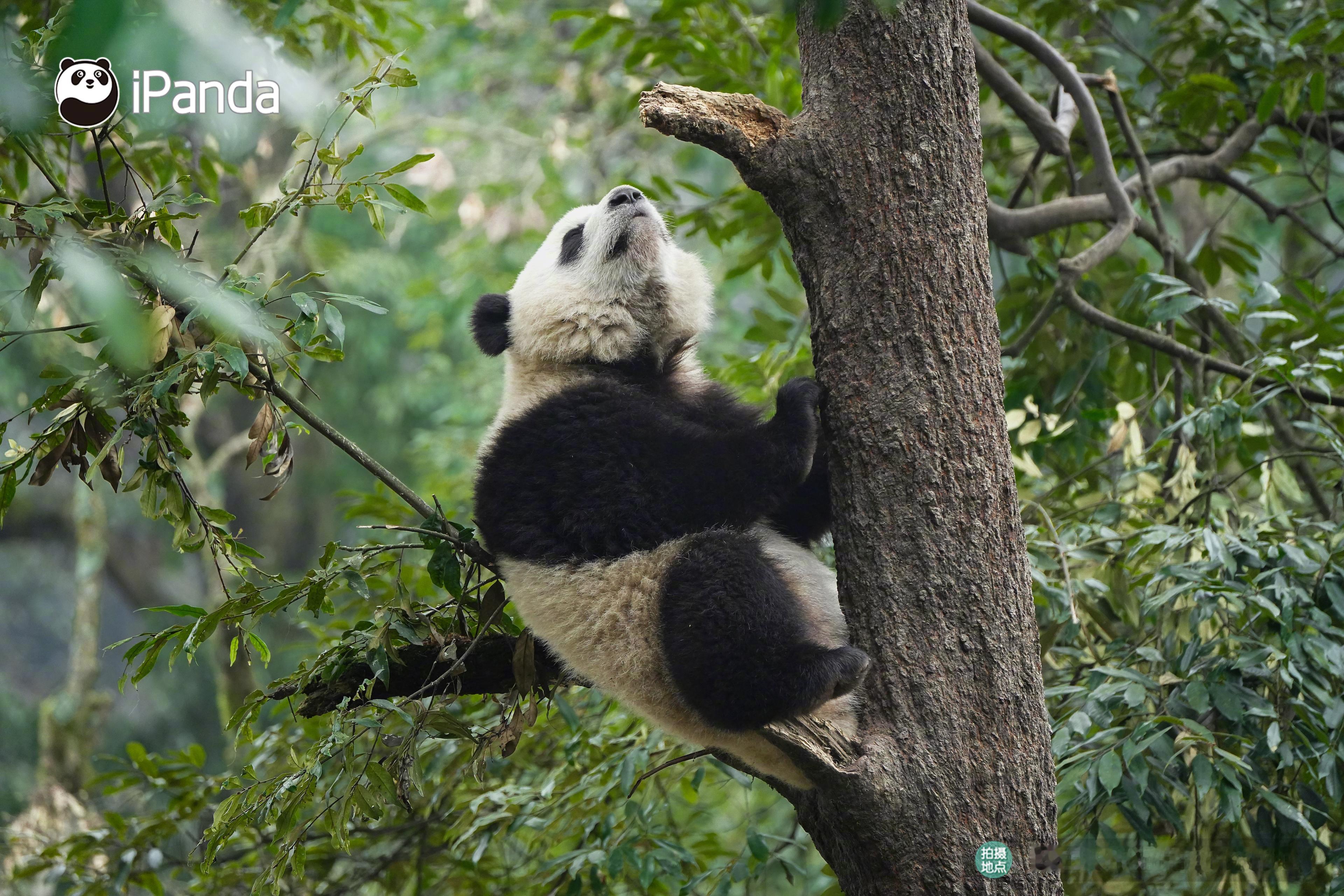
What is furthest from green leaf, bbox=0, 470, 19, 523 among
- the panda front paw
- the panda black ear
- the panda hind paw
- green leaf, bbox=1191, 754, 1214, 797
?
green leaf, bbox=1191, 754, 1214, 797

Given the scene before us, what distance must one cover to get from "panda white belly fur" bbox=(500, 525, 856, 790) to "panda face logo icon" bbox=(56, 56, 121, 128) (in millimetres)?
1682

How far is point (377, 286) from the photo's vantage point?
1186cm

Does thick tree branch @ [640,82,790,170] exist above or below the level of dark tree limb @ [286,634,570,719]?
above

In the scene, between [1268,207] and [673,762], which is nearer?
[673,762]

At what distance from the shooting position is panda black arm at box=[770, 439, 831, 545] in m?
2.95

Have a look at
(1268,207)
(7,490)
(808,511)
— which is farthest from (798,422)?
(1268,207)

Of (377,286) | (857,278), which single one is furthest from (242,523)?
(857,278)

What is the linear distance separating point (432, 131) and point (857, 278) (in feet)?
29.1

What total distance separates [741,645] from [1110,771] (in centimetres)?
100

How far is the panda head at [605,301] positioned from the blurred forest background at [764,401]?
63 centimetres

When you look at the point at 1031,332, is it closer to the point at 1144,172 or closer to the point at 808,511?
the point at 1144,172

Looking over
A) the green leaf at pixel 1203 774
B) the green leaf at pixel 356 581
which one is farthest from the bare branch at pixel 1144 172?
the green leaf at pixel 356 581

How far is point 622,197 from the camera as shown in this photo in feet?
11.5

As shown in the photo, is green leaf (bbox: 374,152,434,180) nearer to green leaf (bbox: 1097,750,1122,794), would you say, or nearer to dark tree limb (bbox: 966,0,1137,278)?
dark tree limb (bbox: 966,0,1137,278)
